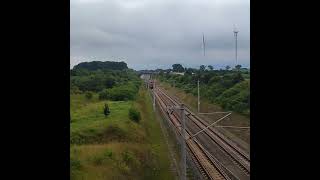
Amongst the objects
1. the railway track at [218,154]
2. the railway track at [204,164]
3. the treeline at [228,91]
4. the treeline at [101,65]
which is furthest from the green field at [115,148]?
the treeline at [101,65]

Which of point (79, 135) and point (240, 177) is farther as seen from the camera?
point (79, 135)

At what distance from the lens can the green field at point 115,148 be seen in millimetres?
19727

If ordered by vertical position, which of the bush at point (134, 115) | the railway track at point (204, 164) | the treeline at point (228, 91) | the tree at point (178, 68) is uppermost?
the tree at point (178, 68)

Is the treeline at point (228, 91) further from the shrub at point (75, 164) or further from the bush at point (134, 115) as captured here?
the shrub at point (75, 164)

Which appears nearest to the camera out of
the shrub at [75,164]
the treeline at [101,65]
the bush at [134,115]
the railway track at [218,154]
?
the shrub at [75,164]

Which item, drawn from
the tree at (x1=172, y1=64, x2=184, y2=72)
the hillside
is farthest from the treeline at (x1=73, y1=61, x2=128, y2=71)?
the hillside

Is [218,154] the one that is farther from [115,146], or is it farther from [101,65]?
[101,65]

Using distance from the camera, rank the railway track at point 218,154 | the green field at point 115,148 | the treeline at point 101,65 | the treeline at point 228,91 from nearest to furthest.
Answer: the railway track at point 218,154
the green field at point 115,148
the treeline at point 228,91
the treeline at point 101,65

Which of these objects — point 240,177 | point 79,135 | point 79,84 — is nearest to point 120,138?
point 79,135
